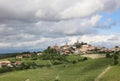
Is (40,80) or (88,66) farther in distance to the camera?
(88,66)

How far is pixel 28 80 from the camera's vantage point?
120438mm

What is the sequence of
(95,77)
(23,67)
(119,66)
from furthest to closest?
1. (23,67)
2. (119,66)
3. (95,77)

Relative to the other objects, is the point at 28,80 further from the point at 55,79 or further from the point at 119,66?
the point at 119,66

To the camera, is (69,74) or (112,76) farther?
(69,74)

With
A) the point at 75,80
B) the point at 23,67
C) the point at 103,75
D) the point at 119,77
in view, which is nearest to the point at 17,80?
the point at 75,80

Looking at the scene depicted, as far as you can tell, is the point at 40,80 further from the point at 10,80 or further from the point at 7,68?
the point at 7,68

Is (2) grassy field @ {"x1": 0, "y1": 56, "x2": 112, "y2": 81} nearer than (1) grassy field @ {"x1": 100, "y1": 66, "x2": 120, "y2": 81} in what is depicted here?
No

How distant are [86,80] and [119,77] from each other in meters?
12.5

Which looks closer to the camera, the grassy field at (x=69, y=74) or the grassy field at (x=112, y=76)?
the grassy field at (x=112, y=76)

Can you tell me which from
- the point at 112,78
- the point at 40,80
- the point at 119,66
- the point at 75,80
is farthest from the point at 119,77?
the point at 40,80

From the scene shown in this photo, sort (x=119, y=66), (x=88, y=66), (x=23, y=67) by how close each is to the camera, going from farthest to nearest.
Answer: (x=23, y=67)
(x=88, y=66)
(x=119, y=66)

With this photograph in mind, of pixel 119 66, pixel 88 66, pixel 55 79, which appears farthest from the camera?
pixel 88 66

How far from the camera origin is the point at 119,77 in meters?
102

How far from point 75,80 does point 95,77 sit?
8.31m
